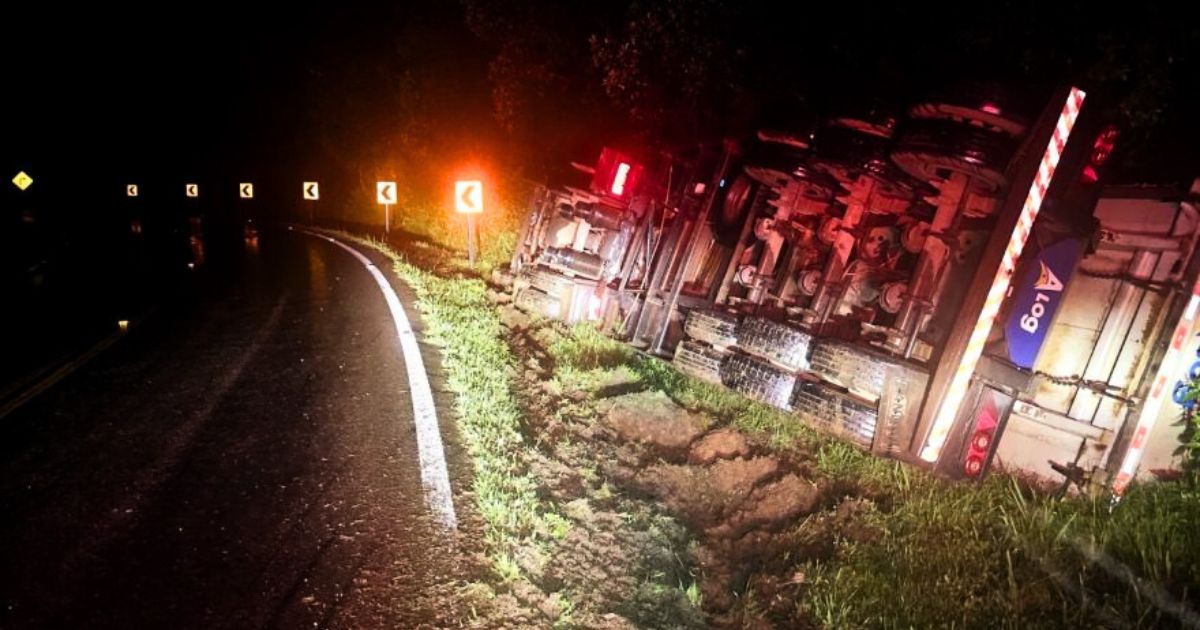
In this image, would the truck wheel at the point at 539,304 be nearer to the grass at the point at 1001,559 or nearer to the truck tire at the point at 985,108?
the grass at the point at 1001,559

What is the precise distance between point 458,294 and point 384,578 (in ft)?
25.5

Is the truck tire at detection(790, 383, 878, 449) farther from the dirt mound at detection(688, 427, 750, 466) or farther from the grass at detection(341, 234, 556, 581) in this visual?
the grass at detection(341, 234, 556, 581)

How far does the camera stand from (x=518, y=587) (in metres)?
3.39

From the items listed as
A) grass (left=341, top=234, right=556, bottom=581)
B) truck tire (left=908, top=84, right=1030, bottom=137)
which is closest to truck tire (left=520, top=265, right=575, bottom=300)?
grass (left=341, top=234, right=556, bottom=581)

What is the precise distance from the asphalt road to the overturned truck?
354cm

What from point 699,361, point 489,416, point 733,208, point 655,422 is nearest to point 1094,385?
point 699,361

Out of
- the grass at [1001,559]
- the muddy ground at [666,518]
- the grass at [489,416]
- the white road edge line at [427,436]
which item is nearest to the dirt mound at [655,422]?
the muddy ground at [666,518]

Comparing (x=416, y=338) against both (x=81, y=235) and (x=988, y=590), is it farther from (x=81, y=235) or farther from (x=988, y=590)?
(x=81, y=235)

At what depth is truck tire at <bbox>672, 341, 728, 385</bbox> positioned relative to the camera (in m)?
6.59

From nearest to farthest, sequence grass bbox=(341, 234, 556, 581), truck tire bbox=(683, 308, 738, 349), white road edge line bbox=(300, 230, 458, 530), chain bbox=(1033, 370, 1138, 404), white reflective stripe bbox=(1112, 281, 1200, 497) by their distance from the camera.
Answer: grass bbox=(341, 234, 556, 581) < white road edge line bbox=(300, 230, 458, 530) < white reflective stripe bbox=(1112, 281, 1200, 497) < chain bbox=(1033, 370, 1138, 404) < truck tire bbox=(683, 308, 738, 349)

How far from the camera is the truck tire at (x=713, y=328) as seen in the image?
256 inches

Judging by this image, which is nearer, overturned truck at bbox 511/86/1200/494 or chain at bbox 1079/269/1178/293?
overturned truck at bbox 511/86/1200/494

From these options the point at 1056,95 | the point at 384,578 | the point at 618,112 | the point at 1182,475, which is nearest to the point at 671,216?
the point at 1056,95

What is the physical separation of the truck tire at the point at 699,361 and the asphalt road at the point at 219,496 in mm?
3032
